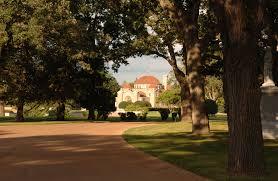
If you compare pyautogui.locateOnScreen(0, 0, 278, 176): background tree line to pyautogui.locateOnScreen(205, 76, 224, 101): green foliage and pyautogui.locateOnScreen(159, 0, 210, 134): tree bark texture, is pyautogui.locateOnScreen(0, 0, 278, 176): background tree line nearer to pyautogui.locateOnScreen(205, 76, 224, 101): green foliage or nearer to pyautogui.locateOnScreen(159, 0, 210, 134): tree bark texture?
pyautogui.locateOnScreen(159, 0, 210, 134): tree bark texture

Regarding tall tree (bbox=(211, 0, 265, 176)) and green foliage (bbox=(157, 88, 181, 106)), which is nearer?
tall tree (bbox=(211, 0, 265, 176))

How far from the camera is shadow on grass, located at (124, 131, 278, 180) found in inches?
484

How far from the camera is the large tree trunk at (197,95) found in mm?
24406

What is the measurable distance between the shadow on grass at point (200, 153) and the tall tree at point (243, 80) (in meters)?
0.48

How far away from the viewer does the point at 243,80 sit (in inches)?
459

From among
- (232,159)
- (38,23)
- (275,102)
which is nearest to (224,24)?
(232,159)

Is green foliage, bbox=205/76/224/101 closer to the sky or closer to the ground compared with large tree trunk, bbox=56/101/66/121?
closer to the sky

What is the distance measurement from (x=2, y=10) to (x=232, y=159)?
3172 cm

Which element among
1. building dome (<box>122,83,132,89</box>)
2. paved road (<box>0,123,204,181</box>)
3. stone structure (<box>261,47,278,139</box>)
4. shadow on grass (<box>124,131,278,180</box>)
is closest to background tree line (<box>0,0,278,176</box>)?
stone structure (<box>261,47,278,139</box>)

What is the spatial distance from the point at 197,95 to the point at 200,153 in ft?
27.2

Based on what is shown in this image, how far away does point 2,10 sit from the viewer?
131 feet

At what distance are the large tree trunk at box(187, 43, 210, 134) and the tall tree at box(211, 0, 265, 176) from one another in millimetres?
12573

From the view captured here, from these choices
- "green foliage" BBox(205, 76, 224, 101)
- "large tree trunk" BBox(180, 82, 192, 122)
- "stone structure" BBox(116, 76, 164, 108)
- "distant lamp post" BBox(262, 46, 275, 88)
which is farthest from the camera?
"stone structure" BBox(116, 76, 164, 108)

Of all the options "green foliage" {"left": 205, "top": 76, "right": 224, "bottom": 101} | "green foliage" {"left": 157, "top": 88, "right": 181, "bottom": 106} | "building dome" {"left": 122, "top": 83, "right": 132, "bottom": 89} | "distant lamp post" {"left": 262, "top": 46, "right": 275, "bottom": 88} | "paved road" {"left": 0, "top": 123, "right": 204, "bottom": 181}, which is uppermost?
"building dome" {"left": 122, "top": 83, "right": 132, "bottom": 89}
